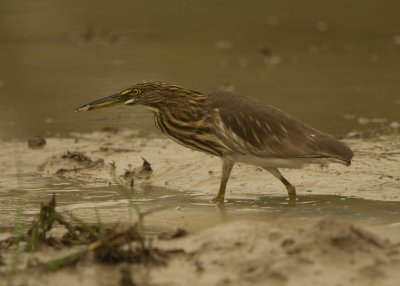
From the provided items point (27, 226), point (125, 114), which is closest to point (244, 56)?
point (125, 114)

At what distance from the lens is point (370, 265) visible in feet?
17.5

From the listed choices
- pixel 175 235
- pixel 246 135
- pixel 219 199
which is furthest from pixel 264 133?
pixel 175 235

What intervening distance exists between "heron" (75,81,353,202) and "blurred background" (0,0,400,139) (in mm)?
2215

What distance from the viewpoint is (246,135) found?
770cm

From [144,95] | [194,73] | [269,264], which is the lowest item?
[269,264]

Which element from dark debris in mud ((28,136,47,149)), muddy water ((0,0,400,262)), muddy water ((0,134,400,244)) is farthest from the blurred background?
muddy water ((0,134,400,244))

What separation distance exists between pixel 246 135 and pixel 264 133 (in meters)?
0.14

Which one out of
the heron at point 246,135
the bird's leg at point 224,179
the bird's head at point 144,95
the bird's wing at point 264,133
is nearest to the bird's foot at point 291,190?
the heron at point 246,135

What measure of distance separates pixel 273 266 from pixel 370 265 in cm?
51

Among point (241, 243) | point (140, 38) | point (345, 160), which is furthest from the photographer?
point (140, 38)

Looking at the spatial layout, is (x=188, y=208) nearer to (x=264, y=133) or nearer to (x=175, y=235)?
(x=264, y=133)

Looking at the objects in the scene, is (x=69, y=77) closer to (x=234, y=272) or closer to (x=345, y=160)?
(x=345, y=160)

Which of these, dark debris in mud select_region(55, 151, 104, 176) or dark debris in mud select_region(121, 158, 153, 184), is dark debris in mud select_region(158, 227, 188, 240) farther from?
dark debris in mud select_region(55, 151, 104, 176)

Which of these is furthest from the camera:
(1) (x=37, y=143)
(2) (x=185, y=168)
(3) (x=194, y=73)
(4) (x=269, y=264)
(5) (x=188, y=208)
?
(3) (x=194, y=73)
